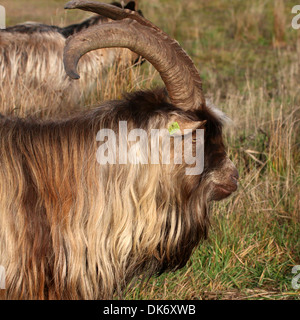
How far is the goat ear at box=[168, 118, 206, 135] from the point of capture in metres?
3.25

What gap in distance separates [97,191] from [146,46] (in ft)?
2.70

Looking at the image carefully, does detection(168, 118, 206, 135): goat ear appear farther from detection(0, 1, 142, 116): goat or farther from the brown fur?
detection(0, 1, 142, 116): goat

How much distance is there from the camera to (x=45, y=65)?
6.05 meters

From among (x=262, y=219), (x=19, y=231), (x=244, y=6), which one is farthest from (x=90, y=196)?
(x=244, y=6)

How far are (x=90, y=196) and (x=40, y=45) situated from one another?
10.6 ft

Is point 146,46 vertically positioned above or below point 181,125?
above

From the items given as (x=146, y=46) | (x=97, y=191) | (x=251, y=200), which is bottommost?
(x=251, y=200)

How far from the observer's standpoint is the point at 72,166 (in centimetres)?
331

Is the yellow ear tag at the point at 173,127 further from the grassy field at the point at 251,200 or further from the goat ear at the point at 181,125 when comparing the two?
the grassy field at the point at 251,200

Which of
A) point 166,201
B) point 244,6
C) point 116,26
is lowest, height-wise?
point 166,201

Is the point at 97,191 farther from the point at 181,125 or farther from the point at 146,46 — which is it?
the point at 146,46

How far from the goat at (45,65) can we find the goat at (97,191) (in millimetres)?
2322

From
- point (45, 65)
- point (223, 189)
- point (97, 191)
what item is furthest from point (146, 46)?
point (45, 65)

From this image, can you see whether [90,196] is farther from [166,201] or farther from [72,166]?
[166,201]
